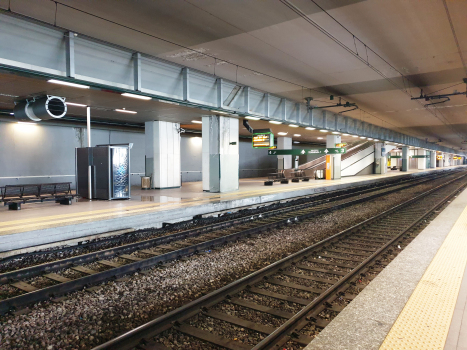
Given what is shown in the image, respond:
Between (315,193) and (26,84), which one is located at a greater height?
(26,84)

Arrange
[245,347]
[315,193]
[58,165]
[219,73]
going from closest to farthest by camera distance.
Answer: [245,347]
[219,73]
[58,165]
[315,193]

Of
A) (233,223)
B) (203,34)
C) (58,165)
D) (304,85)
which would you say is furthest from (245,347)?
(58,165)

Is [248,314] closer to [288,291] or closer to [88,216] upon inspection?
[288,291]

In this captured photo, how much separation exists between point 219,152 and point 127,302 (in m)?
11.9

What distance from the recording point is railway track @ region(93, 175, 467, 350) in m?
3.78

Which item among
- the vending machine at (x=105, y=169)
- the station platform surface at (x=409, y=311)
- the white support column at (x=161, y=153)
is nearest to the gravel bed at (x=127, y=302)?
the station platform surface at (x=409, y=311)

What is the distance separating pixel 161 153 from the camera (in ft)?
61.1

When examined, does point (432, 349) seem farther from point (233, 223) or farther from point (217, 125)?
point (217, 125)

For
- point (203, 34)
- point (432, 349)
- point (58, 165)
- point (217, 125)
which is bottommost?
point (432, 349)

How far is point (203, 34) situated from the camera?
29.5 feet

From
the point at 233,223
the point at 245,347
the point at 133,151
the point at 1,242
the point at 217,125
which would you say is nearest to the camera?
the point at 245,347

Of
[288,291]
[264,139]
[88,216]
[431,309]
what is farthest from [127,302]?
[264,139]

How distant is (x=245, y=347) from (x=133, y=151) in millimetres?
19822

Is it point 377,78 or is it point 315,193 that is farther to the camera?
point 315,193
